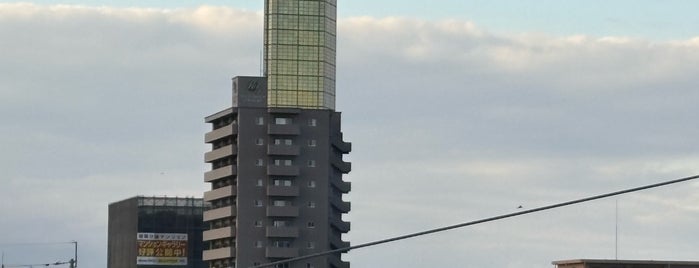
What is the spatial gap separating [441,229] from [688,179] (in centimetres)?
751

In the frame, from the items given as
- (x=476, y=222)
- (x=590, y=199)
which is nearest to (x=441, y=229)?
(x=476, y=222)

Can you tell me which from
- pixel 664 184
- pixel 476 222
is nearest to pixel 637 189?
pixel 664 184

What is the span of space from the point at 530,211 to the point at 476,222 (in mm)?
2298

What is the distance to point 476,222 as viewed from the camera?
176 ft

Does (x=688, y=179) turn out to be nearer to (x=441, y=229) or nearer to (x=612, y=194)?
(x=612, y=194)

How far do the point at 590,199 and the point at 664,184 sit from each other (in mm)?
2195

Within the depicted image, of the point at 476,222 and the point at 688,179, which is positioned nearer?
the point at 688,179

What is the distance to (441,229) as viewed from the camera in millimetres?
52969

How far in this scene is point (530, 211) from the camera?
51.7 meters

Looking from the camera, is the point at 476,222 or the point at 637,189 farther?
the point at 476,222

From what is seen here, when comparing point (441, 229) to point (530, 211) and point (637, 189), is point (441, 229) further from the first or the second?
point (637, 189)

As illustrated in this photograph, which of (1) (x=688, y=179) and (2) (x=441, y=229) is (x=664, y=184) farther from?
(2) (x=441, y=229)

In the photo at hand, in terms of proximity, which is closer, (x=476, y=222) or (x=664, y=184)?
(x=664, y=184)

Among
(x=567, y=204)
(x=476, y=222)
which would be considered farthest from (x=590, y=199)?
(x=476, y=222)
